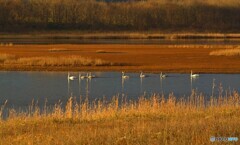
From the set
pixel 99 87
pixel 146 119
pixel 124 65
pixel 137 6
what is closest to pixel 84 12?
pixel 137 6

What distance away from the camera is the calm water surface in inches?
950

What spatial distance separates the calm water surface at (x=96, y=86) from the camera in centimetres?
2412

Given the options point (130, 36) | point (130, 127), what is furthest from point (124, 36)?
point (130, 127)

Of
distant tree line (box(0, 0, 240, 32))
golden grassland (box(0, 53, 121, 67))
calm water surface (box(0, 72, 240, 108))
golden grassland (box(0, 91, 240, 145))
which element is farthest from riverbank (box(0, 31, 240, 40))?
golden grassland (box(0, 91, 240, 145))

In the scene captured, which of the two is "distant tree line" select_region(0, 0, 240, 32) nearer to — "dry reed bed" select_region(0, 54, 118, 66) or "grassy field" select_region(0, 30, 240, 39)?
"grassy field" select_region(0, 30, 240, 39)

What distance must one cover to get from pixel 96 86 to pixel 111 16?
145344 millimetres

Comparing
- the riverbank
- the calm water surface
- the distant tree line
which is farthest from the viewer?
the distant tree line

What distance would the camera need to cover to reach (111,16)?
172500 mm

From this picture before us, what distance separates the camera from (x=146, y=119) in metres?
14.3

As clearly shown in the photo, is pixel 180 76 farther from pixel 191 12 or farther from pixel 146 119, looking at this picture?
pixel 191 12

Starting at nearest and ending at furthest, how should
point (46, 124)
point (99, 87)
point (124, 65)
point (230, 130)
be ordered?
point (230, 130) → point (46, 124) → point (99, 87) → point (124, 65)

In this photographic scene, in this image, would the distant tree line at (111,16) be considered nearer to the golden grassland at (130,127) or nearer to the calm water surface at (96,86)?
the calm water surface at (96,86)

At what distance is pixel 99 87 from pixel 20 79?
6.38m

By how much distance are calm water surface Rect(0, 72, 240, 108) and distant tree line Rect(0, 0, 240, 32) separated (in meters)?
114
